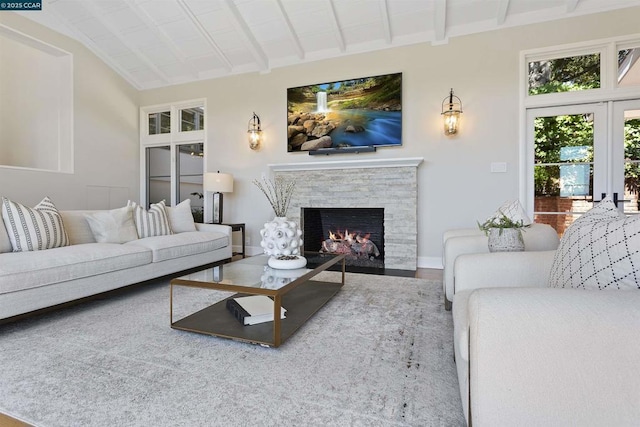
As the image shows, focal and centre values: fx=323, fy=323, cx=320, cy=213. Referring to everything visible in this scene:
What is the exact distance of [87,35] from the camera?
4738mm

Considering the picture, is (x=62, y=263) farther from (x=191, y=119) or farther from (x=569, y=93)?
(x=569, y=93)

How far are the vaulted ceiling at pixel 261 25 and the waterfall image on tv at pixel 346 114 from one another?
46cm

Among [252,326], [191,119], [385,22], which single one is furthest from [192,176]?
[252,326]

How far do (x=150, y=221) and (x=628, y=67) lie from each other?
5295mm

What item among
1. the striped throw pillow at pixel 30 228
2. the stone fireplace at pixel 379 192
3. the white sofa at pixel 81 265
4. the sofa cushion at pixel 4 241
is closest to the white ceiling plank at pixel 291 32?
the stone fireplace at pixel 379 192

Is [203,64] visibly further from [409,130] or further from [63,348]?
[63,348]

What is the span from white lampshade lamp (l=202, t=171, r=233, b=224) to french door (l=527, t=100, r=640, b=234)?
3854mm

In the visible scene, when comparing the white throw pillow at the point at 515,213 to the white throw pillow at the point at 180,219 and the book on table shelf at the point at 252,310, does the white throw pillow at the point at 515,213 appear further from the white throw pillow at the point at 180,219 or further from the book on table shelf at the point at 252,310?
the white throw pillow at the point at 180,219

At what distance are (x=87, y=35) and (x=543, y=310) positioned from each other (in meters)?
6.27

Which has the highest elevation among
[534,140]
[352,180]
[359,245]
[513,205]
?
[534,140]

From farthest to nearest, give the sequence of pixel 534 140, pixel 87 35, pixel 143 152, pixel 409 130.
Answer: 1. pixel 143 152
2. pixel 87 35
3. pixel 409 130
4. pixel 534 140

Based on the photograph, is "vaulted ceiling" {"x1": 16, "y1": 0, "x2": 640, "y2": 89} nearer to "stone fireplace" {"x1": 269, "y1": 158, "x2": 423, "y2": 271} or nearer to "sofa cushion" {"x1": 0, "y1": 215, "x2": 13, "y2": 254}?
"stone fireplace" {"x1": 269, "y1": 158, "x2": 423, "y2": 271}

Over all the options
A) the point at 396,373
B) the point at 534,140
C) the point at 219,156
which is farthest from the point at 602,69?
the point at 219,156

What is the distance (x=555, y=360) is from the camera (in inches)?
30.2
